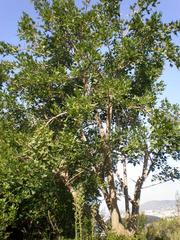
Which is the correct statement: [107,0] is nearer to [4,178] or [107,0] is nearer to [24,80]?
[24,80]

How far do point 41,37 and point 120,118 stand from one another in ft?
29.8

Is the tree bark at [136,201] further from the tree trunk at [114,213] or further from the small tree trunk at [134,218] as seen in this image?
the tree trunk at [114,213]

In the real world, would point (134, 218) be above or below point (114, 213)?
below

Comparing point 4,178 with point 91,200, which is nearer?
→ point 4,178

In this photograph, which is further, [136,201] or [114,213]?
[136,201]

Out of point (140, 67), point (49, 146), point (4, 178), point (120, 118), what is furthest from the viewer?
point (120, 118)

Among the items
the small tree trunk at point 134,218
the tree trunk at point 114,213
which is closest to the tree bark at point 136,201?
the small tree trunk at point 134,218

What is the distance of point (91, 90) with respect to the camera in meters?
27.1

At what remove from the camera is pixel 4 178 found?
22.2 m

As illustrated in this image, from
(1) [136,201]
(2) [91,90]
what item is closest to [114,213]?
(1) [136,201]

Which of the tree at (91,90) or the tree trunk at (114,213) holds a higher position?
the tree at (91,90)

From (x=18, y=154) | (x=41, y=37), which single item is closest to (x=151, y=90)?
(x=41, y=37)

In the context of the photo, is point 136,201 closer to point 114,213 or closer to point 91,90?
point 114,213

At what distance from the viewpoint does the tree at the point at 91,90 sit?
23.6 m
